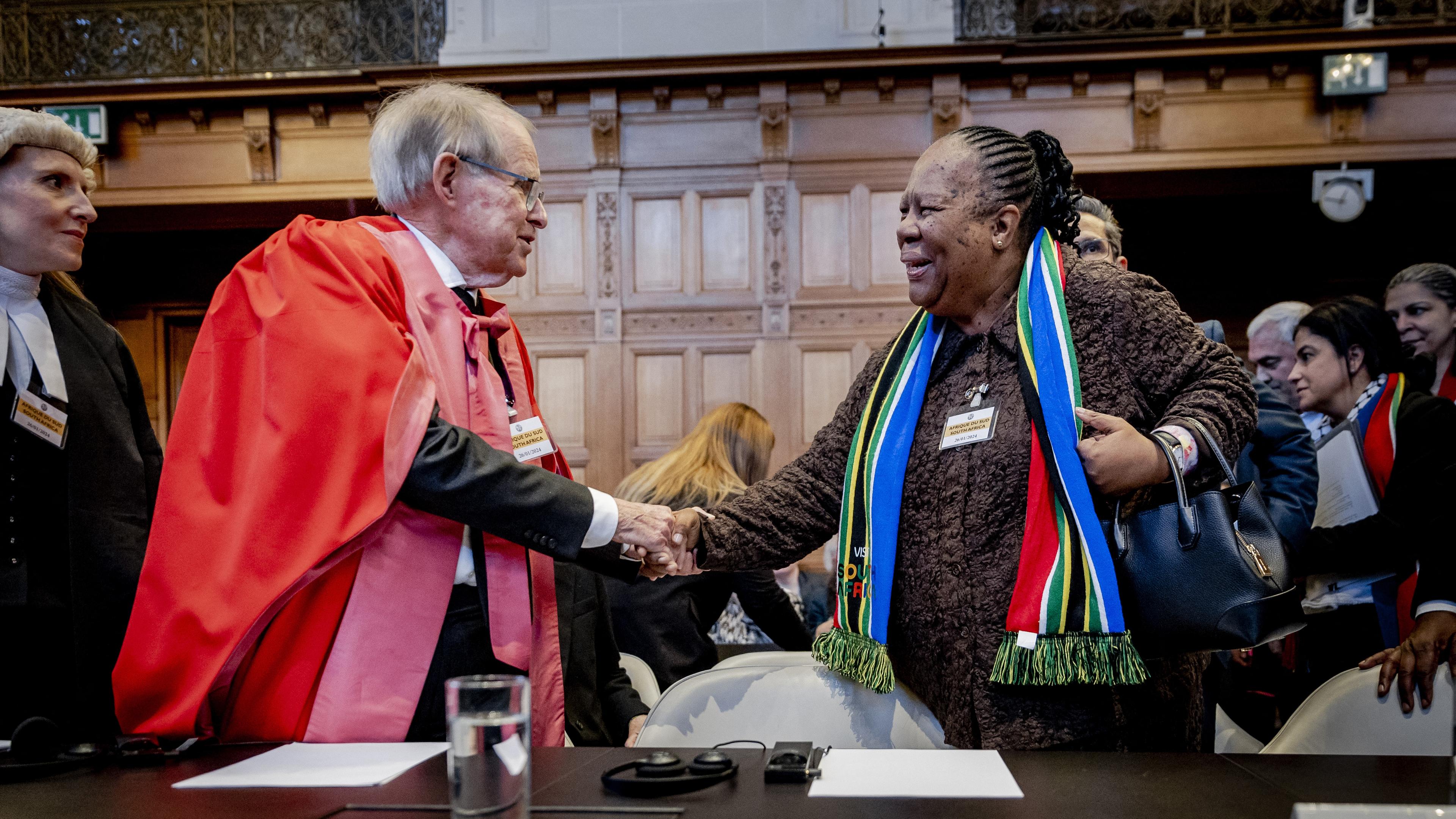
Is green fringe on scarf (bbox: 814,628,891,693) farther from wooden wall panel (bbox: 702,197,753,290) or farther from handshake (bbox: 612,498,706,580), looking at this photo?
wooden wall panel (bbox: 702,197,753,290)

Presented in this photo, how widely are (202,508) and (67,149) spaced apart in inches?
42.6

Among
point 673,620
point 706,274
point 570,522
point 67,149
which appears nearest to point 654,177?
point 706,274

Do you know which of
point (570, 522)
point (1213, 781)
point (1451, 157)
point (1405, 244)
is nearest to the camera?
point (1213, 781)

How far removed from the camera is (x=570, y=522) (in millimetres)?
1655

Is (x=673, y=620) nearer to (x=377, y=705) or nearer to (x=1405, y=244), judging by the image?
(x=377, y=705)

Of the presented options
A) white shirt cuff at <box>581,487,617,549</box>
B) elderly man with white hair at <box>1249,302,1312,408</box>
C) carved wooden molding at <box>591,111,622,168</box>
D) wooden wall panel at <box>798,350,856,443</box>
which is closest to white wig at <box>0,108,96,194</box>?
white shirt cuff at <box>581,487,617,549</box>

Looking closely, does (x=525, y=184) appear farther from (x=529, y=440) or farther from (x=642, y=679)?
(x=642, y=679)

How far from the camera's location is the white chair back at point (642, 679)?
99.7 inches

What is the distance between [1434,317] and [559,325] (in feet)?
17.4

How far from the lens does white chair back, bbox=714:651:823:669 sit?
177cm

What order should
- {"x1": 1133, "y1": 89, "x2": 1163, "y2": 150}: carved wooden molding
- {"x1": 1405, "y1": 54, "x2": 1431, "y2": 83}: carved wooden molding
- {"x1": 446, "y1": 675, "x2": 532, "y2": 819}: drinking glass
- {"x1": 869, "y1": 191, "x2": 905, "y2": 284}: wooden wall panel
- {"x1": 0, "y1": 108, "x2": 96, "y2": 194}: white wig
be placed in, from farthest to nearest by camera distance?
{"x1": 869, "y1": 191, "x2": 905, "y2": 284}: wooden wall panel → {"x1": 1133, "y1": 89, "x2": 1163, "y2": 150}: carved wooden molding → {"x1": 1405, "y1": 54, "x2": 1431, "y2": 83}: carved wooden molding → {"x1": 0, "y1": 108, "x2": 96, "y2": 194}: white wig → {"x1": 446, "y1": 675, "x2": 532, "y2": 819}: drinking glass

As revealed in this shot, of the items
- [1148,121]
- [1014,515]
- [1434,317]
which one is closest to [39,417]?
[1014,515]

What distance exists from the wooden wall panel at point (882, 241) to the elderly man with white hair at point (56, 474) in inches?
225

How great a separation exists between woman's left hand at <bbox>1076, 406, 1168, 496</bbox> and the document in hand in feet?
6.14
